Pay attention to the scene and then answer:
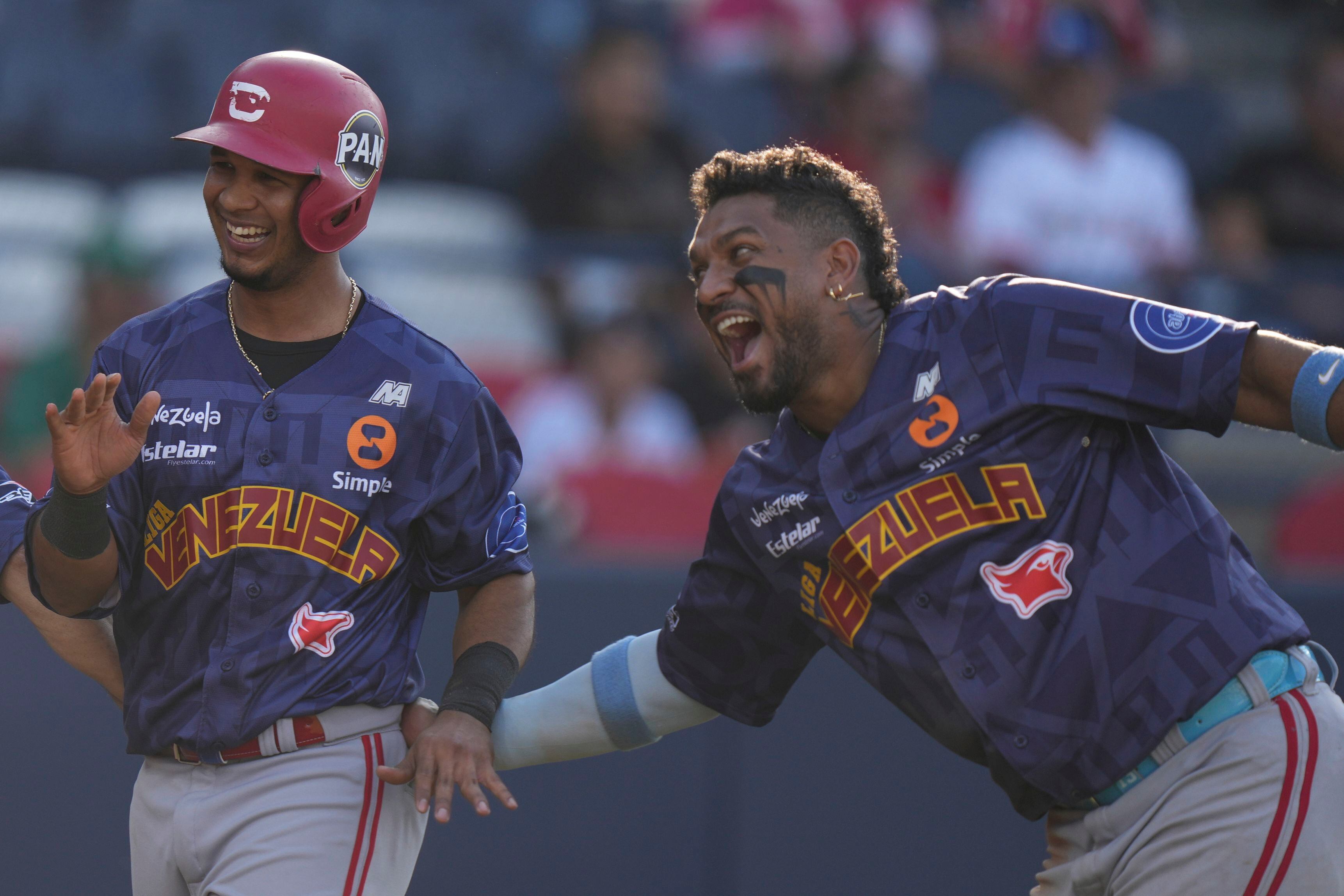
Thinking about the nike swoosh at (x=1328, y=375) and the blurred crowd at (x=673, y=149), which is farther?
the blurred crowd at (x=673, y=149)

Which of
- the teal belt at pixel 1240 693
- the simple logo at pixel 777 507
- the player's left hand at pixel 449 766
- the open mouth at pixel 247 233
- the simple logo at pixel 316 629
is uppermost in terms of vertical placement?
the open mouth at pixel 247 233

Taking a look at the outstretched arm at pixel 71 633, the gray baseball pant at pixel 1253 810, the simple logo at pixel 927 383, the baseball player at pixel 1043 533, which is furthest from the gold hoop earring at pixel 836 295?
the outstretched arm at pixel 71 633

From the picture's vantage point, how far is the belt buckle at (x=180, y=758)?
3115 millimetres

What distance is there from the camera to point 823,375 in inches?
129

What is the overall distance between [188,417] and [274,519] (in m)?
0.29

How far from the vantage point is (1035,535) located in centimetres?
307

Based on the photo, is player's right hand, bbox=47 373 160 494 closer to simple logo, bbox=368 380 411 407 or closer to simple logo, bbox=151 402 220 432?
simple logo, bbox=151 402 220 432

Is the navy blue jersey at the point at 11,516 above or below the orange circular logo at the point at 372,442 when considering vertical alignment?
below

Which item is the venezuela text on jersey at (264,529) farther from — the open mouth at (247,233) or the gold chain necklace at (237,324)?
the open mouth at (247,233)

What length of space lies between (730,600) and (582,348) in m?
3.71

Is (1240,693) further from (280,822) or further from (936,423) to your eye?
(280,822)

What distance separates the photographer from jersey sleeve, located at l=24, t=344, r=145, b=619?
124 inches

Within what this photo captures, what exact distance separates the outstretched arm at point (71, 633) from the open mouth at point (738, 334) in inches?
61.3

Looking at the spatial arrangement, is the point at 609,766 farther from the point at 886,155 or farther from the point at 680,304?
the point at 886,155
